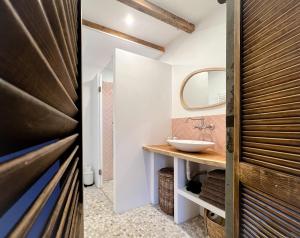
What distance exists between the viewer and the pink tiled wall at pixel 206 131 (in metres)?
1.76

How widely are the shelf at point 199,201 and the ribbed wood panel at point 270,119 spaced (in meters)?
0.72

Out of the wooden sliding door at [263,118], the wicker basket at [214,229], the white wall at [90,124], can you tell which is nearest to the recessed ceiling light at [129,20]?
the white wall at [90,124]

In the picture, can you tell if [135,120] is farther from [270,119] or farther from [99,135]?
[270,119]

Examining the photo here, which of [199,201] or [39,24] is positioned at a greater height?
[39,24]

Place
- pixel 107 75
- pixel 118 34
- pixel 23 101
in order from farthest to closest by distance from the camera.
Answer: pixel 107 75 < pixel 118 34 < pixel 23 101

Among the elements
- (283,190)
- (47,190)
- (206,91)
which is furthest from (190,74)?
(47,190)

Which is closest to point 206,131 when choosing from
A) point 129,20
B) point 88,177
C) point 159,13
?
point 159,13

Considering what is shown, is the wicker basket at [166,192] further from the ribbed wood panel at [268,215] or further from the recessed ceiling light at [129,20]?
the recessed ceiling light at [129,20]

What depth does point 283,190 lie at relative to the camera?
1.63 ft

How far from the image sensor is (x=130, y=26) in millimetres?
2188

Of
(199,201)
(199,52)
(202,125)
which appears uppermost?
(199,52)

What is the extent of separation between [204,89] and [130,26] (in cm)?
132

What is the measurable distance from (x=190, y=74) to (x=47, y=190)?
7.23 ft

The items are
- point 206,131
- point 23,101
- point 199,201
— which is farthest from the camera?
point 206,131
